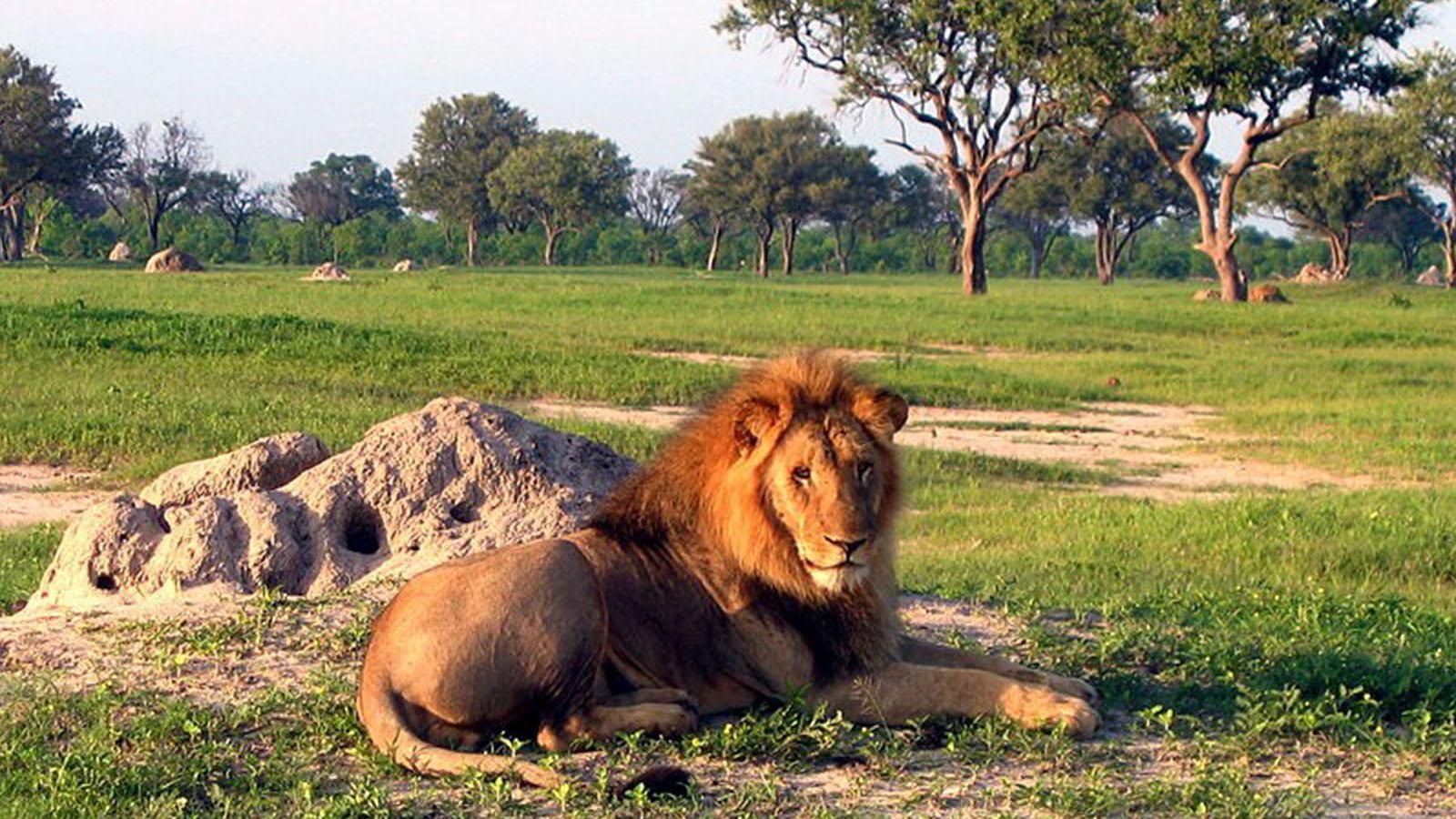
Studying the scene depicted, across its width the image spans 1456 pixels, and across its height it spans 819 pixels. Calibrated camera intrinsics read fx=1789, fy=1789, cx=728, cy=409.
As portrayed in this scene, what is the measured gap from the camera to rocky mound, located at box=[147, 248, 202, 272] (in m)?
49.5

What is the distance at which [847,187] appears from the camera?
7475 centimetres

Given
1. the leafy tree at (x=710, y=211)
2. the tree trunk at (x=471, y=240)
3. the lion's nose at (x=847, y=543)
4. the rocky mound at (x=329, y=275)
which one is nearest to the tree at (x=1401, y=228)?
the leafy tree at (x=710, y=211)

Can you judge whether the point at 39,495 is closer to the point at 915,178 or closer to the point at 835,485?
the point at 835,485

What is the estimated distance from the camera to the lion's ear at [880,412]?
519cm

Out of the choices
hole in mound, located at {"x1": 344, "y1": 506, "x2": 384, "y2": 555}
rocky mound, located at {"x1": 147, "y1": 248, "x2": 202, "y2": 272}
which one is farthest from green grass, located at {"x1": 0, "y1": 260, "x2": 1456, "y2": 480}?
rocky mound, located at {"x1": 147, "y1": 248, "x2": 202, "y2": 272}

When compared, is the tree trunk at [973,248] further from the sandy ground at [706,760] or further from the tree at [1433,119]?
the sandy ground at [706,760]

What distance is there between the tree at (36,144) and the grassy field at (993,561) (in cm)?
3674

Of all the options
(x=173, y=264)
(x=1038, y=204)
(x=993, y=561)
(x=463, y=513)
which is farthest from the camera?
(x=1038, y=204)

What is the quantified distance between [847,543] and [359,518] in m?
3.85

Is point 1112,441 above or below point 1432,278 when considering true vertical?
below

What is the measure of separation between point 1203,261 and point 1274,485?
279ft

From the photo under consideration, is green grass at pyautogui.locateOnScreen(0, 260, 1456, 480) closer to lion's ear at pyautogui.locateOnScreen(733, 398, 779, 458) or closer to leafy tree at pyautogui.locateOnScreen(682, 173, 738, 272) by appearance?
lion's ear at pyautogui.locateOnScreen(733, 398, 779, 458)

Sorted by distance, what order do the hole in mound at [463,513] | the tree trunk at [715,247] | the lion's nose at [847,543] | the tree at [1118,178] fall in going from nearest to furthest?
the lion's nose at [847,543] → the hole in mound at [463,513] → the tree at [1118,178] → the tree trunk at [715,247]

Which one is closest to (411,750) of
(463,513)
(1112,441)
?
(463,513)
